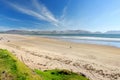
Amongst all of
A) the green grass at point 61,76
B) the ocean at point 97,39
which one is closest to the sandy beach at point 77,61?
the green grass at point 61,76

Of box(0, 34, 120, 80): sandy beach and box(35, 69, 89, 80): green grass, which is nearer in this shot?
box(35, 69, 89, 80): green grass

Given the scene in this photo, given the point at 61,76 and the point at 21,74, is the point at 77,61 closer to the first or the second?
the point at 61,76

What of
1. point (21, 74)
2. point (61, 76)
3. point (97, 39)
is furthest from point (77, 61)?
point (97, 39)

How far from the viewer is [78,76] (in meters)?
5.54

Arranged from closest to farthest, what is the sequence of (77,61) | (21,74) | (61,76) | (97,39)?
1. (21,74)
2. (61,76)
3. (77,61)
4. (97,39)

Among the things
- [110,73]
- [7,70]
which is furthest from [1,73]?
[110,73]

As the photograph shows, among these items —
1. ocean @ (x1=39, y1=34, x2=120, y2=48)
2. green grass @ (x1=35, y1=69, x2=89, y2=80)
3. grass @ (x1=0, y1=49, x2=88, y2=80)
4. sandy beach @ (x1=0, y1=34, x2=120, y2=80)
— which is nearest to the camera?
grass @ (x1=0, y1=49, x2=88, y2=80)

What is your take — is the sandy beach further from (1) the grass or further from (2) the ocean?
(2) the ocean

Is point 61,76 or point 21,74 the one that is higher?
point 21,74

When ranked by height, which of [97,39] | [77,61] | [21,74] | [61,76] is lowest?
[97,39]

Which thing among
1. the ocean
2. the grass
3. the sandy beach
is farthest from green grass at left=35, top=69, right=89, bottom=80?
the ocean

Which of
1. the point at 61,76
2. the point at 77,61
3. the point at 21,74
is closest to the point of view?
the point at 21,74

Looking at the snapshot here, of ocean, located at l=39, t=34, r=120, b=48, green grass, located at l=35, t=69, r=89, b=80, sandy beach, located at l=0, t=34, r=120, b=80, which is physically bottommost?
ocean, located at l=39, t=34, r=120, b=48

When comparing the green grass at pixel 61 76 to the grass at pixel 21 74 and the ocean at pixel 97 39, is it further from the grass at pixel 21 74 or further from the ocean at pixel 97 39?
the ocean at pixel 97 39
